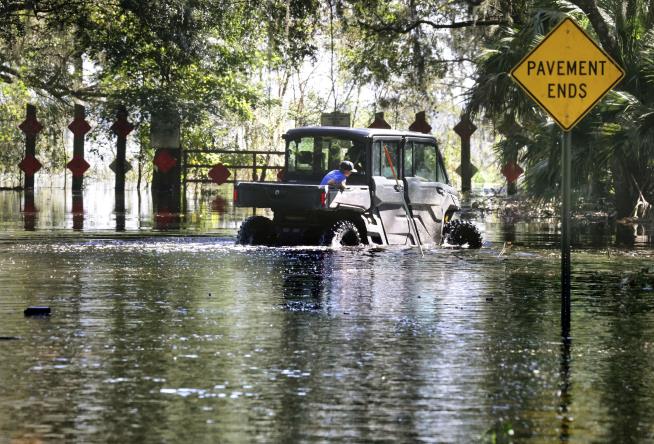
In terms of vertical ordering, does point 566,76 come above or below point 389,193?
Answer: above

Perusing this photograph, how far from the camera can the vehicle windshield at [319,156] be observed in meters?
23.7

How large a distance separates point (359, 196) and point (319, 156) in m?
1.93

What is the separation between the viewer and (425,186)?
79.1ft

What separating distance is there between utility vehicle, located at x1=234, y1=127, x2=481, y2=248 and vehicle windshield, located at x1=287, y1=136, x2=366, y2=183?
0.05ft

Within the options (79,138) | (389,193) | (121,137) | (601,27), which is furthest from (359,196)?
(79,138)

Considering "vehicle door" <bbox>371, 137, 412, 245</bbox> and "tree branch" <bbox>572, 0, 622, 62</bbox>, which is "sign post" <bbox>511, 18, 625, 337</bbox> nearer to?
"vehicle door" <bbox>371, 137, 412, 245</bbox>

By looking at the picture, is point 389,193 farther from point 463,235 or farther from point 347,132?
point 463,235

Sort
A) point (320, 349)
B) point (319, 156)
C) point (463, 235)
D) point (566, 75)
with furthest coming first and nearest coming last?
point (319, 156) → point (463, 235) → point (566, 75) → point (320, 349)

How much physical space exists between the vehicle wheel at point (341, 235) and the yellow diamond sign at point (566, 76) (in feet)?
26.4

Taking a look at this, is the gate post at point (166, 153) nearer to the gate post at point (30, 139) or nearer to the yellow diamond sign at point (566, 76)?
the gate post at point (30, 139)

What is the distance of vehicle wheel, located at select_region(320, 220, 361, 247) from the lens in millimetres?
22594

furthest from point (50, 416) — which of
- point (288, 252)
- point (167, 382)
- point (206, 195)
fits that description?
point (206, 195)

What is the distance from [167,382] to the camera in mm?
9797

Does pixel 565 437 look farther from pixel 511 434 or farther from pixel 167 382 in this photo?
pixel 167 382
